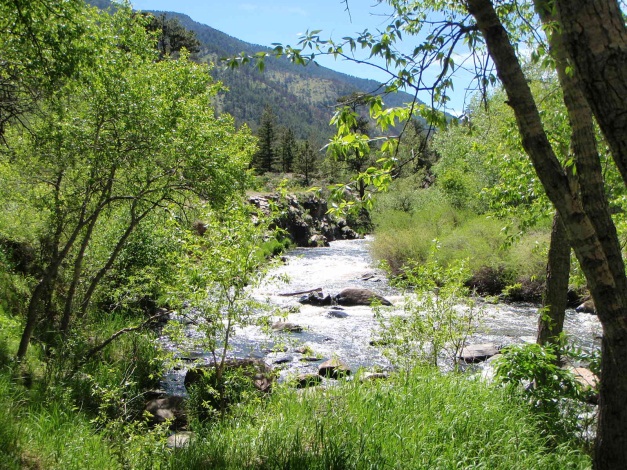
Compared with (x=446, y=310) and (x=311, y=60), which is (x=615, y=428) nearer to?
(x=311, y=60)

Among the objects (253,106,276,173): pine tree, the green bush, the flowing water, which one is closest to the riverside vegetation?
the green bush

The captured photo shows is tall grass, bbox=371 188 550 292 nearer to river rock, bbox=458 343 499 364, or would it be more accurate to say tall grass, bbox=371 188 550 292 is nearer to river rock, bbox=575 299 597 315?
river rock, bbox=575 299 597 315

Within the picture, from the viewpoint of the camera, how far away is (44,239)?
10.1 metres

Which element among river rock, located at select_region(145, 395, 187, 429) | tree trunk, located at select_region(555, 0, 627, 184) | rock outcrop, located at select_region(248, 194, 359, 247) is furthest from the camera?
rock outcrop, located at select_region(248, 194, 359, 247)

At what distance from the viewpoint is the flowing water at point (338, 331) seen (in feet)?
32.4

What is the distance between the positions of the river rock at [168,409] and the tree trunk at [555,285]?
5356 millimetres

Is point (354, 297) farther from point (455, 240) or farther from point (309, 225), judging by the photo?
point (309, 225)

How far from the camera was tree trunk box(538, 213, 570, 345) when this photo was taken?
5.98 m

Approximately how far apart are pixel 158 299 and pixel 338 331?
6.36m

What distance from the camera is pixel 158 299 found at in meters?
8.41

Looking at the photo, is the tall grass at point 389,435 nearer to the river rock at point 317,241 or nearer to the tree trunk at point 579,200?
the tree trunk at point 579,200

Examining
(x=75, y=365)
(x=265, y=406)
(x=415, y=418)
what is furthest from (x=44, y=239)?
(x=415, y=418)

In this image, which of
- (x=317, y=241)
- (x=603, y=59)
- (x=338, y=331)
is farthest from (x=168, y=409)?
(x=317, y=241)

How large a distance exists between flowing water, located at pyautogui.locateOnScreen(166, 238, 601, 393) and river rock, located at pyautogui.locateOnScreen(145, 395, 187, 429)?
956mm
